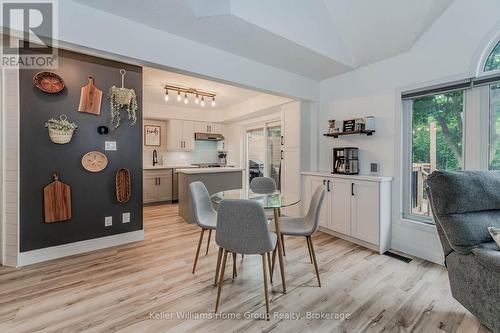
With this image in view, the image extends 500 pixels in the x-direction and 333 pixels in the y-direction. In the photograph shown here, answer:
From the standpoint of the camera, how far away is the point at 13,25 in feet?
6.33

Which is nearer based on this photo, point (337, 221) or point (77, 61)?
point (77, 61)

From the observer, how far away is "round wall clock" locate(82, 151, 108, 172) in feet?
9.03

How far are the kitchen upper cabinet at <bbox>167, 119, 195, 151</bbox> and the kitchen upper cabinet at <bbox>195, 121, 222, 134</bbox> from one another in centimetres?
15

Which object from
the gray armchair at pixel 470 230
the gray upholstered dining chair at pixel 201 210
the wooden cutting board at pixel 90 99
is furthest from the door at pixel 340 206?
the wooden cutting board at pixel 90 99

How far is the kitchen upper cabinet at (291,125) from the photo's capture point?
4.03 m

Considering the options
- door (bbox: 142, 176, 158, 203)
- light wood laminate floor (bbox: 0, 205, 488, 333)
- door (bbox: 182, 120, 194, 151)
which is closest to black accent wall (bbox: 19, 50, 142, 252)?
light wood laminate floor (bbox: 0, 205, 488, 333)

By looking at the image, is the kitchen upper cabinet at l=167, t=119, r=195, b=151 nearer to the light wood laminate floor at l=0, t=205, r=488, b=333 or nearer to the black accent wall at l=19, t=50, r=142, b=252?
the black accent wall at l=19, t=50, r=142, b=252

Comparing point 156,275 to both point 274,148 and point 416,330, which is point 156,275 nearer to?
point 416,330

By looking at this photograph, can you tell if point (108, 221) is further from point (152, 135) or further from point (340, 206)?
point (152, 135)

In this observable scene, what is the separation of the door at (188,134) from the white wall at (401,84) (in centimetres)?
363

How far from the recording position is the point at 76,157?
8.89ft

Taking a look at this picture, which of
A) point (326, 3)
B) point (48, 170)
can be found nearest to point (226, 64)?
point (326, 3)

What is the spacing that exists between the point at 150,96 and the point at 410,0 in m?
4.77

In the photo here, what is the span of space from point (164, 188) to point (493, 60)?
5.94 meters
